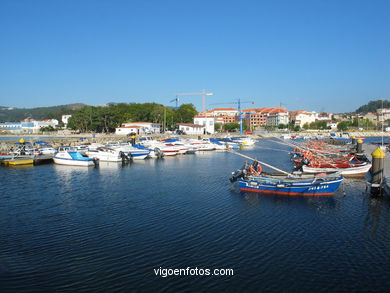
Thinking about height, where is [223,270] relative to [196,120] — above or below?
below

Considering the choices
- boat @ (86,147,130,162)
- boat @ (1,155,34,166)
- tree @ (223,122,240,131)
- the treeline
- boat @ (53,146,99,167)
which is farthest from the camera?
tree @ (223,122,240,131)

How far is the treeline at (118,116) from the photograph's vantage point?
84.1 m

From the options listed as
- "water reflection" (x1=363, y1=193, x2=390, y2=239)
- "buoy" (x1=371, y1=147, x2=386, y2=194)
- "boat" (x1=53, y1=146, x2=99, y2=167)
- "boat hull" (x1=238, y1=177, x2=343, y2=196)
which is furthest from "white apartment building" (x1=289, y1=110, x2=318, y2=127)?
"water reflection" (x1=363, y1=193, x2=390, y2=239)

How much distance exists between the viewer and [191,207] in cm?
1886

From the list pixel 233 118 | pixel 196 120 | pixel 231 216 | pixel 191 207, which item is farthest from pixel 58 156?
pixel 233 118

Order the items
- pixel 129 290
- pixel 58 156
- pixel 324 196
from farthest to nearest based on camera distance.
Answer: pixel 58 156
pixel 324 196
pixel 129 290

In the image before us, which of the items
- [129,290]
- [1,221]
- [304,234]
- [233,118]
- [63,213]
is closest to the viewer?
[129,290]

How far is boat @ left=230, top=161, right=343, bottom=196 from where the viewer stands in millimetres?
21156

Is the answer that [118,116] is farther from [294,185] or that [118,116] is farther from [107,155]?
[294,185]

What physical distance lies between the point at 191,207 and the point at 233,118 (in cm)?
15380

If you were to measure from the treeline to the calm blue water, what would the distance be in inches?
2436

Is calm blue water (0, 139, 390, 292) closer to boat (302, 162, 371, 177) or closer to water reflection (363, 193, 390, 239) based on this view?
water reflection (363, 193, 390, 239)

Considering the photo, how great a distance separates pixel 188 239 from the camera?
45.4 ft

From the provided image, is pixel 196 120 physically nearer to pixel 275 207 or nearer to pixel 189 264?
pixel 275 207
